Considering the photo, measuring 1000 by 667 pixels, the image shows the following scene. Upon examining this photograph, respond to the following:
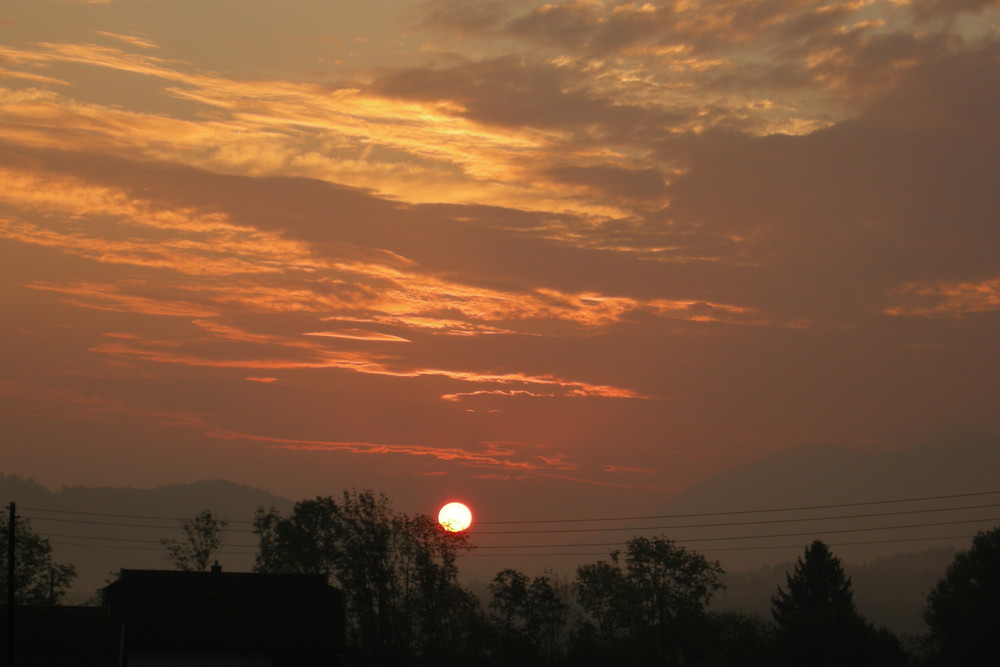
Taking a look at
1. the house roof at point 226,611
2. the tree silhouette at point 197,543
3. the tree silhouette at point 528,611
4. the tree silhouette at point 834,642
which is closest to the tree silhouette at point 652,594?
the tree silhouette at point 528,611

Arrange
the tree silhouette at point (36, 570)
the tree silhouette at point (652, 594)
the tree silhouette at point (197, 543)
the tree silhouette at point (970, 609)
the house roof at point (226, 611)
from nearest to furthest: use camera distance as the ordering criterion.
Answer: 1. the house roof at point (226, 611)
2. the tree silhouette at point (36, 570)
3. the tree silhouette at point (970, 609)
4. the tree silhouette at point (652, 594)
5. the tree silhouette at point (197, 543)

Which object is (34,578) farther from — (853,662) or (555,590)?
(853,662)

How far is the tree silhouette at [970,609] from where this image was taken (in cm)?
9462

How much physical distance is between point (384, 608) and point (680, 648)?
26429 millimetres

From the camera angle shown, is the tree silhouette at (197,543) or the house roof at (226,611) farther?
the tree silhouette at (197,543)

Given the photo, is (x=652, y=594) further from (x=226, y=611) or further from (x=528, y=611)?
(x=226, y=611)

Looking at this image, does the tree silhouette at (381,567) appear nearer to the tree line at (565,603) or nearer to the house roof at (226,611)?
the tree line at (565,603)

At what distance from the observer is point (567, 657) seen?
81188mm

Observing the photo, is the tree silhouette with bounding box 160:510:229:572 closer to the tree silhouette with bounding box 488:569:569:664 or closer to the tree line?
the tree line

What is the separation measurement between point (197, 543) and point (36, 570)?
759 inches

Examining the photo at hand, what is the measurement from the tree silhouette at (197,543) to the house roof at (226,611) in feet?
145

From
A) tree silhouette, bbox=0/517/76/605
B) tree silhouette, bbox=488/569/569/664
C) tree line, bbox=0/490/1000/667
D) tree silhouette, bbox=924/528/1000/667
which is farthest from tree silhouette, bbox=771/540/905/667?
tree silhouette, bbox=0/517/76/605

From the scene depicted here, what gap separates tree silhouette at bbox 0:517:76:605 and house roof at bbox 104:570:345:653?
2940cm

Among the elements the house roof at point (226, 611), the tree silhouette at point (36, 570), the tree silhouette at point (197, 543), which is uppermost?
the tree silhouette at point (197, 543)
